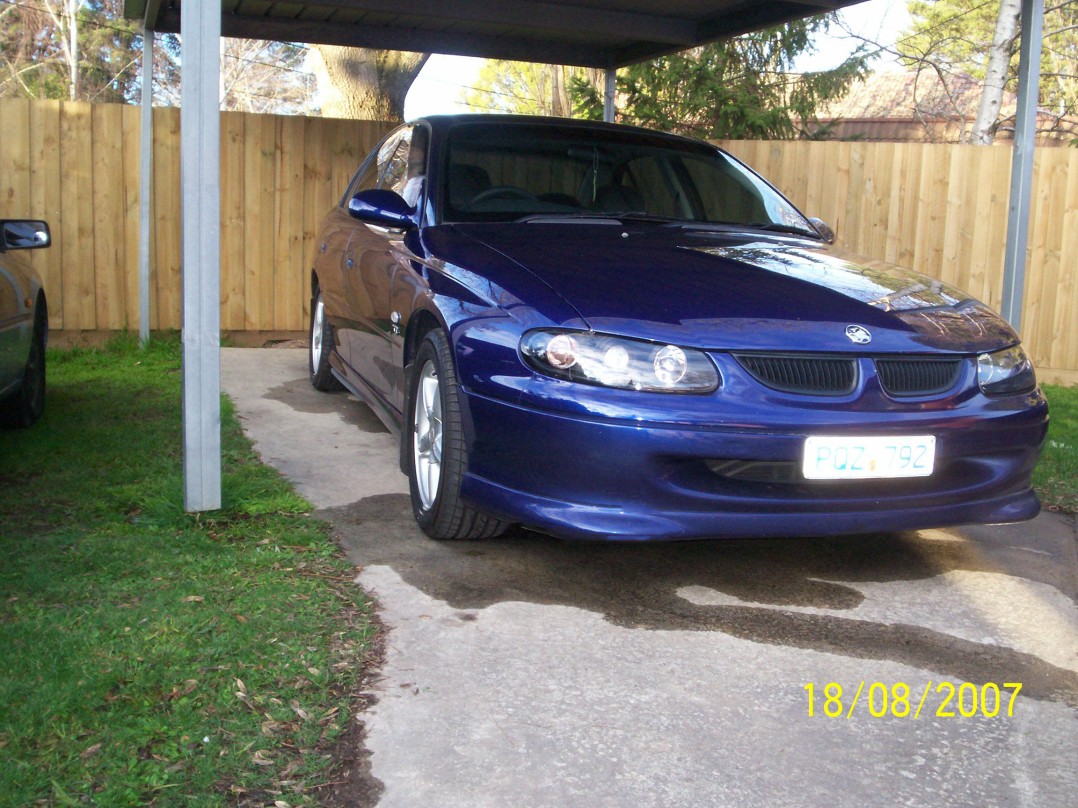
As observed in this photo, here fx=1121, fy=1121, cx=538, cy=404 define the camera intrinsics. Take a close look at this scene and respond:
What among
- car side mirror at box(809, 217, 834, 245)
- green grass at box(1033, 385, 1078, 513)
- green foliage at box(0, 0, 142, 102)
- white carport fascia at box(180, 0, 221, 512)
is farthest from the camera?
green foliage at box(0, 0, 142, 102)

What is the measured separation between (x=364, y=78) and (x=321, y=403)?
6952mm

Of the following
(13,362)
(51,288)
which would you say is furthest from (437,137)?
(51,288)

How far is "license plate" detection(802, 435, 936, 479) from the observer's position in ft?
10.9

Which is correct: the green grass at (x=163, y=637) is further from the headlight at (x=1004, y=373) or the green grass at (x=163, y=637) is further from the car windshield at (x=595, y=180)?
the headlight at (x=1004, y=373)

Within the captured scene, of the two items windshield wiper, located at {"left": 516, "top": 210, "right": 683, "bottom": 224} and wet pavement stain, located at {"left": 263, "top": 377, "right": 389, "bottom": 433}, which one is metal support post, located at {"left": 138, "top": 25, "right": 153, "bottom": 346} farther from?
windshield wiper, located at {"left": 516, "top": 210, "right": 683, "bottom": 224}

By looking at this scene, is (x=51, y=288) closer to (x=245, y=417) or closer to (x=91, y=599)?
(x=245, y=417)

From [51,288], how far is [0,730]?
667 centimetres

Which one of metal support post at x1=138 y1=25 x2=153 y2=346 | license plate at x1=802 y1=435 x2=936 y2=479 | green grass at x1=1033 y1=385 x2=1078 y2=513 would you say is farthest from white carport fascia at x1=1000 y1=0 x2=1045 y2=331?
metal support post at x1=138 y1=25 x2=153 y2=346

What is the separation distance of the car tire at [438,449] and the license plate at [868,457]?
1101 millimetres

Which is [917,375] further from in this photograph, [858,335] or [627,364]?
[627,364]

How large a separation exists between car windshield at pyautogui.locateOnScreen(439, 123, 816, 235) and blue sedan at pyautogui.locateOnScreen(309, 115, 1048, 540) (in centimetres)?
11

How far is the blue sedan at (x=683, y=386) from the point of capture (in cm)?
328

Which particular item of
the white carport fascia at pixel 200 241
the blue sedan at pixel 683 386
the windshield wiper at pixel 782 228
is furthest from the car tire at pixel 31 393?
the windshield wiper at pixel 782 228

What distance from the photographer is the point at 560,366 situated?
333cm
